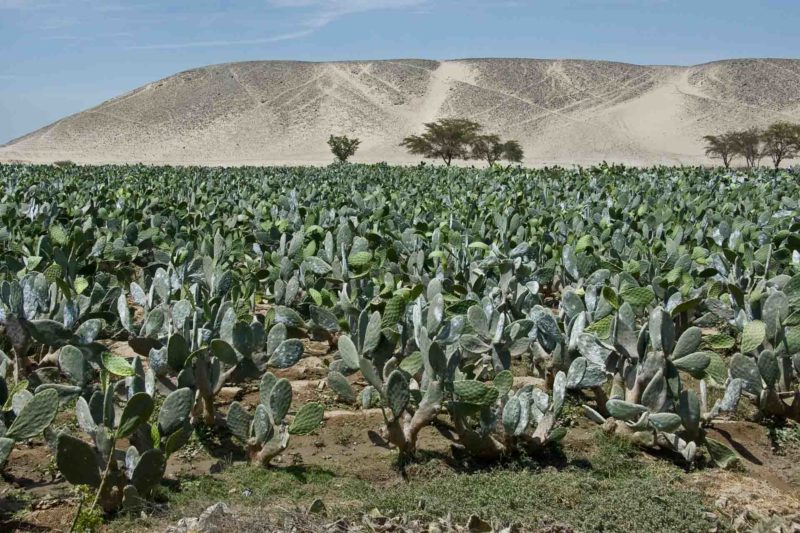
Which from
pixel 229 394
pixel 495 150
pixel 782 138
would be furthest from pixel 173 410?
pixel 782 138

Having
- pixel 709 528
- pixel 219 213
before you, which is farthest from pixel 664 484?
pixel 219 213

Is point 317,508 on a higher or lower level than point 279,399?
lower

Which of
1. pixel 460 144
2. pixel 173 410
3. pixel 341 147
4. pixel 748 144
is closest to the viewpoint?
pixel 173 410

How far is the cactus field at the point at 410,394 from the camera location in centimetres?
384

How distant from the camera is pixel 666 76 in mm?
121875

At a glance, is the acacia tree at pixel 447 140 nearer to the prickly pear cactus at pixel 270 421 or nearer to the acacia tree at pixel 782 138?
the acacia tree at pixel 782 138

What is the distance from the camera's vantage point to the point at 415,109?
10950 cm

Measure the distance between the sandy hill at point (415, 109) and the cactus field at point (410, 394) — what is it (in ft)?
248

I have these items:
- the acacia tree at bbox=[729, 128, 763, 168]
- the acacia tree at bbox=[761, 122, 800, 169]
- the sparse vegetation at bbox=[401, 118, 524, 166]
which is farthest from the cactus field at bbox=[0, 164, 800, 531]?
the acacia tree at bbox=[729, 128, 763, 168]

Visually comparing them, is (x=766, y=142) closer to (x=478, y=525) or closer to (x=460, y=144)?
(x=460, y=144)

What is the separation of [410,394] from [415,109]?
107m

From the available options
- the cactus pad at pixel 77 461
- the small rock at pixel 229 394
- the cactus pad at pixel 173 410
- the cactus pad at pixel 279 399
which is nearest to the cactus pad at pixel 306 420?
the cactus pad at pixel 279 399

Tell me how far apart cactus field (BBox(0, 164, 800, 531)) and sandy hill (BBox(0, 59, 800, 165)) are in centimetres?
7572

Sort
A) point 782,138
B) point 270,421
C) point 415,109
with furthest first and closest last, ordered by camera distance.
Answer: point 415,109, point 782,138, point 270,421
